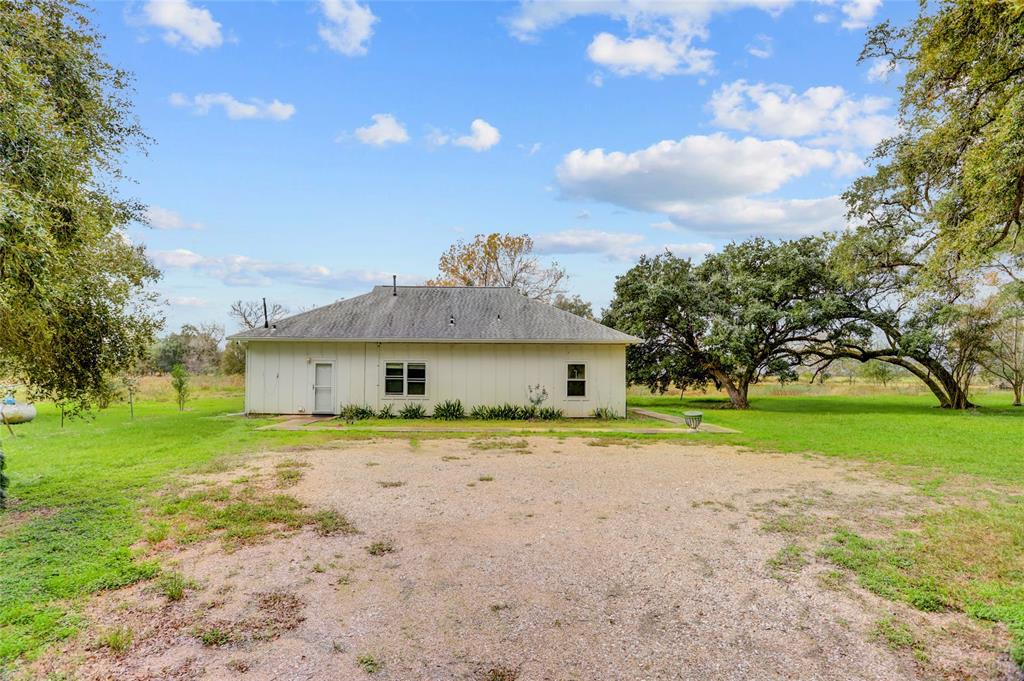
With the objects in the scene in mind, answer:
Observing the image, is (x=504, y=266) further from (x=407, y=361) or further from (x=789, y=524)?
(x=789, y=524)

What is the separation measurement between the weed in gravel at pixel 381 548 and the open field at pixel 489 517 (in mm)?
180

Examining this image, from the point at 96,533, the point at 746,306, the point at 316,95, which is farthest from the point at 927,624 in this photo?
the point at 746,306

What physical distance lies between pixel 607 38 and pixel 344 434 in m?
12.4

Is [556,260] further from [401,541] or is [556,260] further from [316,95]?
[401,541]

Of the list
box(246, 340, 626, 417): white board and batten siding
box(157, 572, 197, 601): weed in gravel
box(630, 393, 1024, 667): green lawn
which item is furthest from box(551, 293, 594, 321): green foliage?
box(157, 572, 197, 601): weed in gravel

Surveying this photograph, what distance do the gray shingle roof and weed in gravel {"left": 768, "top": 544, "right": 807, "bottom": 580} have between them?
39.9 feet

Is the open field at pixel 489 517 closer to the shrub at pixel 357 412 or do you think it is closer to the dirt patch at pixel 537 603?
the dirt patch at pixel 537 603

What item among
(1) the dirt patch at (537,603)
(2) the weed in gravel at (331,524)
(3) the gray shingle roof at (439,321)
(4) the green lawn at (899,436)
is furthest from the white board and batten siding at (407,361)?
(2) the weed in gravel at (331,524)

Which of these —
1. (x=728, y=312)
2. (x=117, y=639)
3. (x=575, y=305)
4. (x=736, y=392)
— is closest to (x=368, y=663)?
(x=117, y=639)

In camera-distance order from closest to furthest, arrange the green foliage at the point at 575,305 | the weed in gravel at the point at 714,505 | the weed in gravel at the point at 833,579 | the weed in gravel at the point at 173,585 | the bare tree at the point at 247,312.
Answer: the weed in gravel at the point at 173,585 → the weed in gravel at the point at 833,579 → the weed in gravel at the point at 714,505 → the green foliage at the point at 575,305 → the bare tree at the point at 247,312

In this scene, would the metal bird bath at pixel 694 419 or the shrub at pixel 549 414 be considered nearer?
the metal bird bath at pixel 694 419

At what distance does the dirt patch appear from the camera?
10.0ft

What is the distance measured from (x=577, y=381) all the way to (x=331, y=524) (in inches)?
496

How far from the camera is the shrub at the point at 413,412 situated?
16984 millimetres
